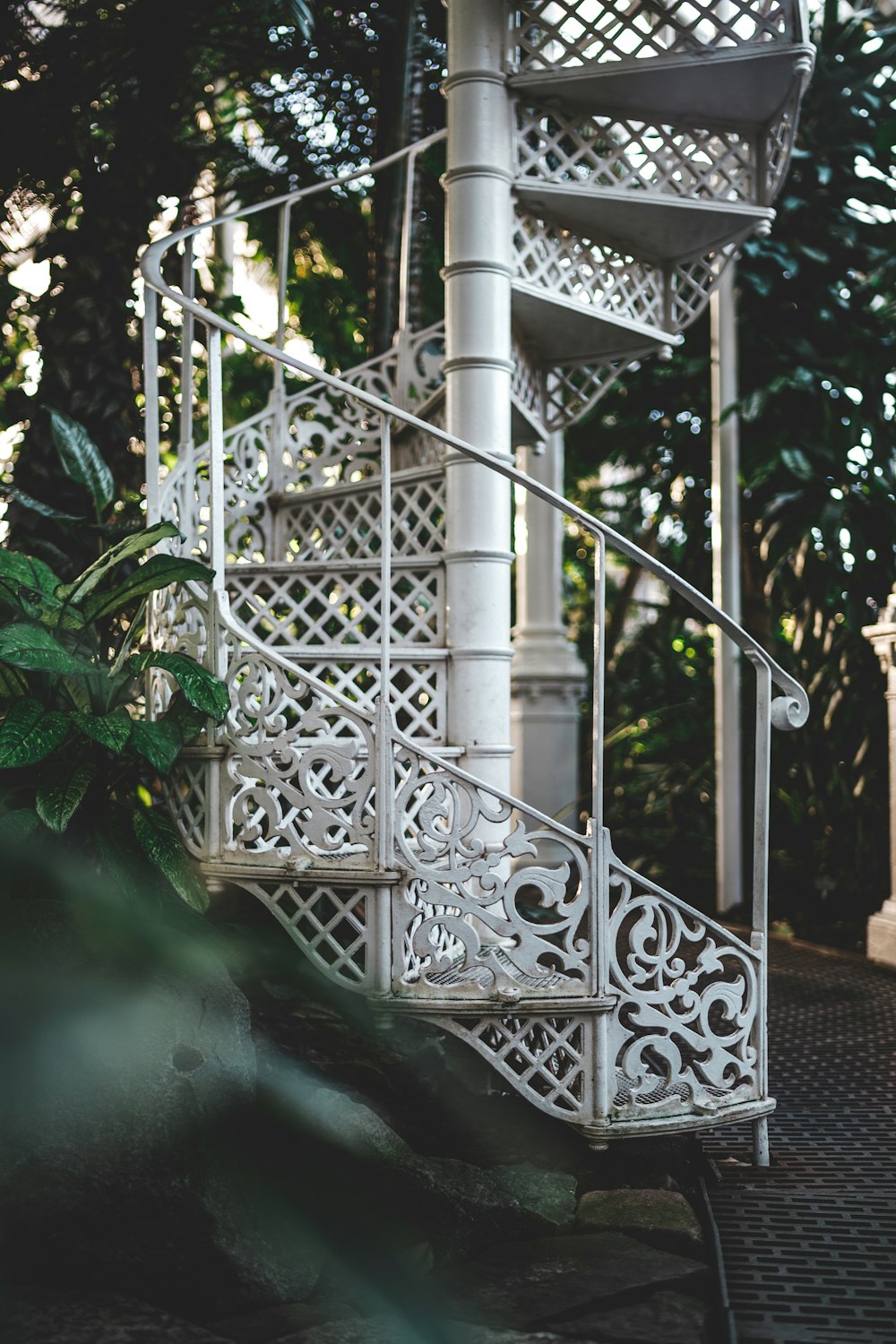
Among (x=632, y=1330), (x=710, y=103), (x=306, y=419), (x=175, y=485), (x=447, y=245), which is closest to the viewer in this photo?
(x=632, y=1330)

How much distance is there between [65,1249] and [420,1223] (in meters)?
0.69

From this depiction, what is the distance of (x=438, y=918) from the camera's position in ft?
8.77

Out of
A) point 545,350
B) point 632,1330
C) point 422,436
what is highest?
point 545,350

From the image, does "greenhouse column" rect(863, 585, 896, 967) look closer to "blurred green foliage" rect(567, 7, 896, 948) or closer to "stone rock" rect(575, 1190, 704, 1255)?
"blurred green foliage" rect(567, 7, 896, 948)

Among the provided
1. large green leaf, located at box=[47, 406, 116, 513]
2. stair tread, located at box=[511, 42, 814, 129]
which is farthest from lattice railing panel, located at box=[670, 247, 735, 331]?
large green leaf, located at box=[47, 406, 116, 513]

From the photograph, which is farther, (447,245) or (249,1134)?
(447,245)

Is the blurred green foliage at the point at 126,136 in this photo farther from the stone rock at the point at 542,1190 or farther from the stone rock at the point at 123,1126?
the stone rock at the point at 542,1190

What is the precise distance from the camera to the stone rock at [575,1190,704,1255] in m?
2.42

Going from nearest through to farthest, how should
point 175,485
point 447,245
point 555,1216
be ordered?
point 555,1216 → point 175,485 → point 447,245

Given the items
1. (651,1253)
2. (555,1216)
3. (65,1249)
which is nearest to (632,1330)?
(651,1253)

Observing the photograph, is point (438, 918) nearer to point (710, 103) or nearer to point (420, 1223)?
point (420, 1223)

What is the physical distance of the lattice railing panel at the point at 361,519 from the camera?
3572 mm

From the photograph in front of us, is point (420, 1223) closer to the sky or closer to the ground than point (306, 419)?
closer to the ground

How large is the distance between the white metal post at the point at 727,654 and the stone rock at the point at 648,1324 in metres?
3.72
